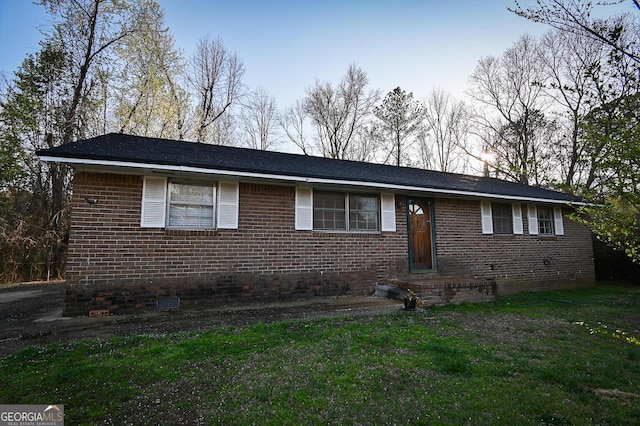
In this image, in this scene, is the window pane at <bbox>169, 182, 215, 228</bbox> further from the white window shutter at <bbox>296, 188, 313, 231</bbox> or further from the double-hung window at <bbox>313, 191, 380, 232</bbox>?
the double-hung window at <bbox>313, 191, 380, 232</bbox>

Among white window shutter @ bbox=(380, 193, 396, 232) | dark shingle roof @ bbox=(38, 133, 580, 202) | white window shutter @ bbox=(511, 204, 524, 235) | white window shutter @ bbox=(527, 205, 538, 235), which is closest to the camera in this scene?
dark shingle roof @ bbox=(38, 133, 580, 202)

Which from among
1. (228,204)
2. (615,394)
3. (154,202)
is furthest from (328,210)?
(615,394)

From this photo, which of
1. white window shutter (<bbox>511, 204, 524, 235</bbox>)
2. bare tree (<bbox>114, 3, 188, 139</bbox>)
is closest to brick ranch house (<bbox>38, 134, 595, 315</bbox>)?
white window shutter (<bbox>511, 204, 524, 235</bbox>)

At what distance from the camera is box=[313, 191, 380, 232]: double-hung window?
785 cm

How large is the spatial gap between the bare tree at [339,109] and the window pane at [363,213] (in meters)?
15.7

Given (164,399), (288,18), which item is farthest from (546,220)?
(164,399)

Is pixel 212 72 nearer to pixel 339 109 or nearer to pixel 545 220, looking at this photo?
pixel 339 109

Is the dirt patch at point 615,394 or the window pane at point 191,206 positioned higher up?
the window pane at point 191,206

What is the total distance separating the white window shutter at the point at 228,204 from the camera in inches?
263

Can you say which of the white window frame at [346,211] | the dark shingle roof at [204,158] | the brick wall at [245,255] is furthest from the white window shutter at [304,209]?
the dark shingle roof at [204,158]

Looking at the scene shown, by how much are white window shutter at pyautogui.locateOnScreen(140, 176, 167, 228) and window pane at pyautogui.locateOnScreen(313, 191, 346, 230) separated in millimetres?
3439

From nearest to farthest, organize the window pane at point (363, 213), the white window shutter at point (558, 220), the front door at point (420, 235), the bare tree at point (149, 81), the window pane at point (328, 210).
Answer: the window pane at point (328, 210), the window pane at point (363, 213), the front door at point (420, 235), the white window shutter at point (558, 220), the bare tree at point (149, 81)

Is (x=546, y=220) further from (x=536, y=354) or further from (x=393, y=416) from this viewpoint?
(x=393, y=416)

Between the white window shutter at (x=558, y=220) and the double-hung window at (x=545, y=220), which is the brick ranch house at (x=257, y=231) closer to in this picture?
the double-hung window at (x=545, y=220)
